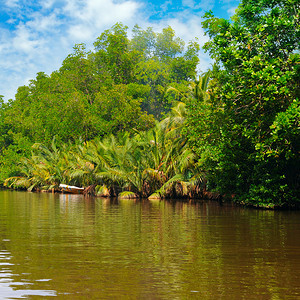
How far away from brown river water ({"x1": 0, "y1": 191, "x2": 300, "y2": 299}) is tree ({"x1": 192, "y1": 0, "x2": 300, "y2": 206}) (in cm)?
427

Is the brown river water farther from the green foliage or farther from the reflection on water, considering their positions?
the green foliage

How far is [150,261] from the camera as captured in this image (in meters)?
7.28

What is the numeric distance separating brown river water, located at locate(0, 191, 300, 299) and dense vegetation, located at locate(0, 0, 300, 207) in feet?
17.3

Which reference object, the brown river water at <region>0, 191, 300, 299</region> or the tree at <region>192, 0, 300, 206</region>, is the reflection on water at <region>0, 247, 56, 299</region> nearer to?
the brown river water at <region>0, 191, 300, 299</region>

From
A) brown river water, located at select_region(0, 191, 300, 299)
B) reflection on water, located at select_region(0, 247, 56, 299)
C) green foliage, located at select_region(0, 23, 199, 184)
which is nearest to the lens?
reflection on water, located at select_region(0, 247, 56, 299)

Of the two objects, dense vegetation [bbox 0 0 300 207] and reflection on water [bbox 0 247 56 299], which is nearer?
reflection on water [bbox 0 247 56 299]

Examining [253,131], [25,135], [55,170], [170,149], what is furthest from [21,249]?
[25,135]

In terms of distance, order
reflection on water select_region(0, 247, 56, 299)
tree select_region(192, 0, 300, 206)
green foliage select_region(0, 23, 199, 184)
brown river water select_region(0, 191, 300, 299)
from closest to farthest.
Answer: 1. reflection on water select_region(0, 247, 56, 299)
2. brown river water select_region(0, 191, 300, 299)
3. tree select_region(192, 0, 300, 206)
4. green foliage select_region(0, 23, 199, 184)

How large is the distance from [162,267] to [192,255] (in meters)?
1.23

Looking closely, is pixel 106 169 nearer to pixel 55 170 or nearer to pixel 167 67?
pixel 55 170

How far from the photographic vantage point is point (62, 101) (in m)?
42.6

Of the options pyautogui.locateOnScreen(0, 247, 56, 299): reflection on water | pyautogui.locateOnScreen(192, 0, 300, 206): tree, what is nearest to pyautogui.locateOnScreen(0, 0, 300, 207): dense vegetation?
pyautogui.locateOnScreen(192, 0, 300, 206): tree

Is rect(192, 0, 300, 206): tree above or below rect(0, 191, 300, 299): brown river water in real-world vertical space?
above

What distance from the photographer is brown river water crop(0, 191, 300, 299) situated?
536cm
